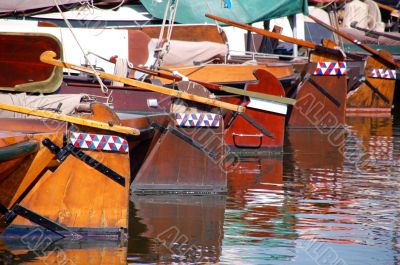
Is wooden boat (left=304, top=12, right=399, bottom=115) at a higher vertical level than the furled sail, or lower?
lower

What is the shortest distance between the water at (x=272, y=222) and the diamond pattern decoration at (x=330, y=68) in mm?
3821

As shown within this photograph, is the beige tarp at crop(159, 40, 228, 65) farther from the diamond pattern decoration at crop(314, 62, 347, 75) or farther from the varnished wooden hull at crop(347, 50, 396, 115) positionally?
the varnished wooden hull at crop(347, 50, 396, 115)

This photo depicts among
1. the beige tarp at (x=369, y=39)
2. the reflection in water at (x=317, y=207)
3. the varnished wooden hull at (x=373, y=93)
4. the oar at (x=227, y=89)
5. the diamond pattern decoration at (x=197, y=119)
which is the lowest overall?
the reflection in water at (x=317, y=207)

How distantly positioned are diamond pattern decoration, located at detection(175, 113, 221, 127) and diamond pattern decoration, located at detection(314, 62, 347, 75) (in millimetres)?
7349

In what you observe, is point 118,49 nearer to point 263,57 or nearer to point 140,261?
point 263,57

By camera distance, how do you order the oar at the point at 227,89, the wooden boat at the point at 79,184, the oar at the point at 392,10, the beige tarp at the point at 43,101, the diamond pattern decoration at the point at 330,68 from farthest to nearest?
the oar at the point at 392,10, the diamond pattern decoration at the point at 330,68, the oar at the point at 227,89, the beige tarp at the point at 43,101, the wooden boat at the point at 79,184

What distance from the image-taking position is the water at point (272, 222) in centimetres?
956

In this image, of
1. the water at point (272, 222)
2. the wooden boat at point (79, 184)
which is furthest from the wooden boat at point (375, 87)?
the wooden boat at point (79, 184)

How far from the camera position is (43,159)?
32.0ft

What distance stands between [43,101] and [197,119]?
5.87ft

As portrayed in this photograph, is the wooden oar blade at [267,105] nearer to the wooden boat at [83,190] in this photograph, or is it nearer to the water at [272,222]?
the water at [272,222]

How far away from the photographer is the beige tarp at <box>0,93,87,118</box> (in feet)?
37.7

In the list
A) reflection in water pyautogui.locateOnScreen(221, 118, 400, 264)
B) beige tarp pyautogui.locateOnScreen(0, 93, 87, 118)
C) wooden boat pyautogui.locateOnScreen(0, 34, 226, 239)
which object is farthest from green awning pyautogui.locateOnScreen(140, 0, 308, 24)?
wooden boat pyautogui.locateOnScreen(0, 34, 226, 239)

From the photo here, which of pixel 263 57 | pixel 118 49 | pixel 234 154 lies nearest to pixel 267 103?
pixel 234 154
